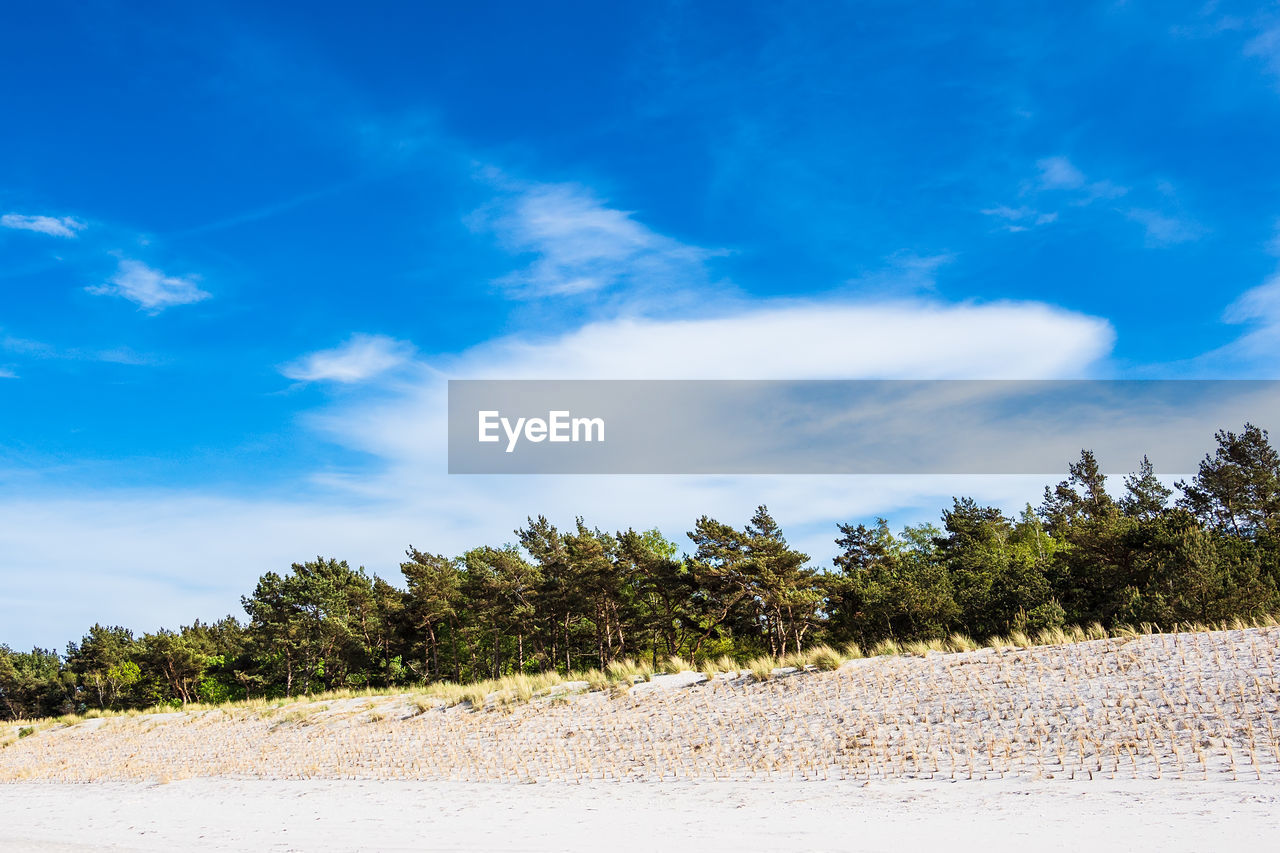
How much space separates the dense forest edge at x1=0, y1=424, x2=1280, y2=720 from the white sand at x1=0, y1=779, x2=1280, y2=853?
13.2 m

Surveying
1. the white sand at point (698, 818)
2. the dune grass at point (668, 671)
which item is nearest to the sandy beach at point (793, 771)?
the white sand at point (698, 818)

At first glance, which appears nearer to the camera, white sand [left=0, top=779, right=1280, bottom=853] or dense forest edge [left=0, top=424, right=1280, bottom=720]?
white sand [left=0, top=779, right=1280, bottom=853]

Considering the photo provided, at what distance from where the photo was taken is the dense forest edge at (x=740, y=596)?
44.6 meters

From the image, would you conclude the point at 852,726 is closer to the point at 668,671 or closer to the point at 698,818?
the point at 698,818

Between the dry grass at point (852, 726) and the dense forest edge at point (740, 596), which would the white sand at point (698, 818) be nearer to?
the dry grass at point (852, 726)

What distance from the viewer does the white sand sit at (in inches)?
400

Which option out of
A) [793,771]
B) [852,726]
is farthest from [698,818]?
[852,726]

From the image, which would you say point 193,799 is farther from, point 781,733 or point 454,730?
point 781,733

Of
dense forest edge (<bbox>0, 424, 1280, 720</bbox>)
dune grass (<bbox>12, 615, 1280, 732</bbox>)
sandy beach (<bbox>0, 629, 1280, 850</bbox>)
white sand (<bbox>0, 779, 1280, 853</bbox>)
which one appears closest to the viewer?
white sand (<bbox>0, 779, 1280, 853</bbox>)

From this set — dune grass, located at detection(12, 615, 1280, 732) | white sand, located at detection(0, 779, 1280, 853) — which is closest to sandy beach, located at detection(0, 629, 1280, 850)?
white sand, located at detection(0, 779, 1280, 853)

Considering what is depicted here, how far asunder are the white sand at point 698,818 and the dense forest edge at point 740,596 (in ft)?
43.2

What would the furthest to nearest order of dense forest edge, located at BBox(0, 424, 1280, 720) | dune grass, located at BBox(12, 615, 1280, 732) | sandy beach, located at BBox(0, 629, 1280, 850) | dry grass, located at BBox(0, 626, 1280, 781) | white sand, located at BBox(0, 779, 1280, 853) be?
dense forest edge, located at BBox(0, 424, 1280, 720)
dune grass, located at BBox(12, 615, 1280, 732)
dry grass, located at BBox(0, 626, 1280, 781)
sandy beach, located at BBox(0, 629, 1280, 850)
white sand, located at BBox(0, 779, 1280, 853)

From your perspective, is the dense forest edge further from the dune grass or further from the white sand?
the white sand

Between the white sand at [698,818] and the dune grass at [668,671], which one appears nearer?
the white sand at [698,818]
